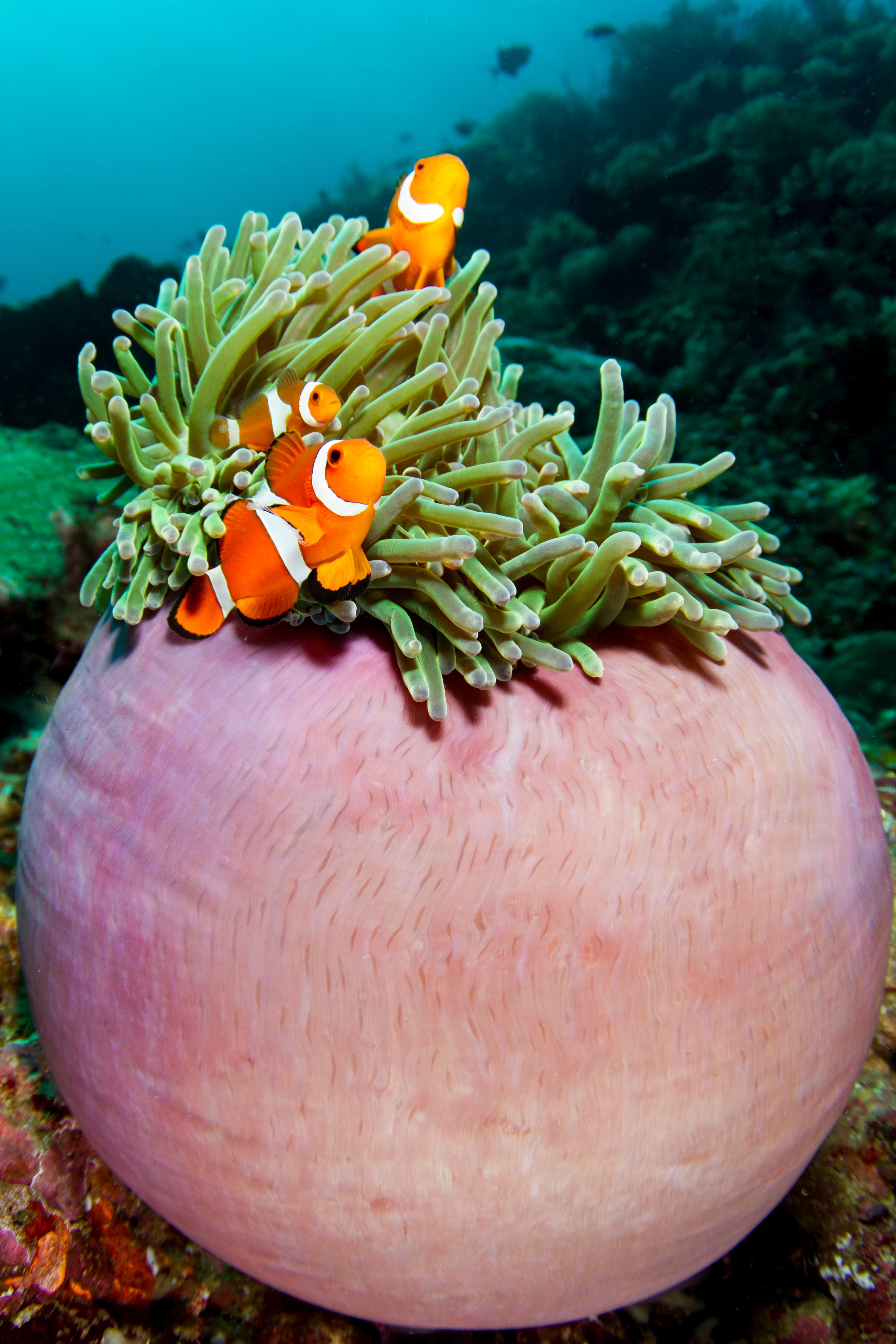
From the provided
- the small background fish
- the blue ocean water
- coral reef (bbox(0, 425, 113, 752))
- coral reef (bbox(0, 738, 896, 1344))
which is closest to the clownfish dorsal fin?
coral reef (bbox(0, 738, 896, 1344))

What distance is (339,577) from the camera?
77cm

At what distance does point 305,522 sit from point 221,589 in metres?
0.16

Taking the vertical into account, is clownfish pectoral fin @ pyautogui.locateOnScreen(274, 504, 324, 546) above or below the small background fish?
below

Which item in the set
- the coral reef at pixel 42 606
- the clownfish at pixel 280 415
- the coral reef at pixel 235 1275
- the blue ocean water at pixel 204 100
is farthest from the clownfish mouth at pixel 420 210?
the blue ocean water at pixel 204 100

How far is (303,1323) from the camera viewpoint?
1.05 m

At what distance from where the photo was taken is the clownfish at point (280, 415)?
34.7 inches

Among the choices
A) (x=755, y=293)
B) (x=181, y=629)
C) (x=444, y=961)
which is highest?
(x=755, y=293)

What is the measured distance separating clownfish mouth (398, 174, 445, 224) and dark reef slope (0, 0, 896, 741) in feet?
6.88

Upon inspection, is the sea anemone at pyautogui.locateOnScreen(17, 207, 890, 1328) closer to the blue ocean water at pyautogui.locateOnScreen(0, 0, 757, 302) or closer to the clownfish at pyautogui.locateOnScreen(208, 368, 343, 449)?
the clownfish at pyautogui.locateOnScreen(208, 368, 343, 449)

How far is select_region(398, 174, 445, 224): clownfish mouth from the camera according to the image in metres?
1.21

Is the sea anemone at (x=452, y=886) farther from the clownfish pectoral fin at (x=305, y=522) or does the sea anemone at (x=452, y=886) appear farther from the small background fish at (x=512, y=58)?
the small background fish at (x=512, y=58)

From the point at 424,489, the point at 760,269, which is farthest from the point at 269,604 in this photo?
the point at 760,269

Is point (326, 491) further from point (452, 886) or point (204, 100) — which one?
point (204, 100)

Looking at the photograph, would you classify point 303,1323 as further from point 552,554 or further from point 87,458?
point 87,458
